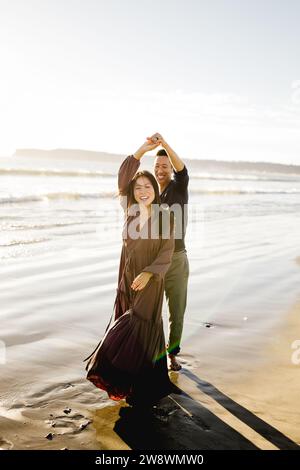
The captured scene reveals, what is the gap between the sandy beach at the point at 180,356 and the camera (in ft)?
11.8

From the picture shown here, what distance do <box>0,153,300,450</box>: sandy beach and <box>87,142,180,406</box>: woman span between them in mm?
257

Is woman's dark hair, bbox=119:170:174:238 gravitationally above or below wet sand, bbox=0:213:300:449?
above

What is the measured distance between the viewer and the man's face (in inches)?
193

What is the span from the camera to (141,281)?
3939mm

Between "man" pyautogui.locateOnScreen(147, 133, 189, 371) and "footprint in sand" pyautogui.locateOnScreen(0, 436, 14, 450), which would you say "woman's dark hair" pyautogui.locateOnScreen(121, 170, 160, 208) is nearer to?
"man" pyautogui.locateOnScreen(147, 133, 189, 371)

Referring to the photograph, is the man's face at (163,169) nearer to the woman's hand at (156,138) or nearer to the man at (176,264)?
the man at (176,264)

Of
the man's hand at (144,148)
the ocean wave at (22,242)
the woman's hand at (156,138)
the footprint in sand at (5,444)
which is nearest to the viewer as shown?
the footprint in sand at (5,444)

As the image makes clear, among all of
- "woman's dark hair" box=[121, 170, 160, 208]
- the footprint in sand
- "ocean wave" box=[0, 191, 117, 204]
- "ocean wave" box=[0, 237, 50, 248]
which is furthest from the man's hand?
"ocean wave" box=[0, 191, 117, 204]

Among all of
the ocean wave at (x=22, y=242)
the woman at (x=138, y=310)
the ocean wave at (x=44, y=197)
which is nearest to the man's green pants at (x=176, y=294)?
the woman at (x=138, y=310)

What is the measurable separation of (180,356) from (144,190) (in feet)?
6.93

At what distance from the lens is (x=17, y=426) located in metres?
3.55

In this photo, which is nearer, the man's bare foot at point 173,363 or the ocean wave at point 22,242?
the man's bare foot at point 173,363
